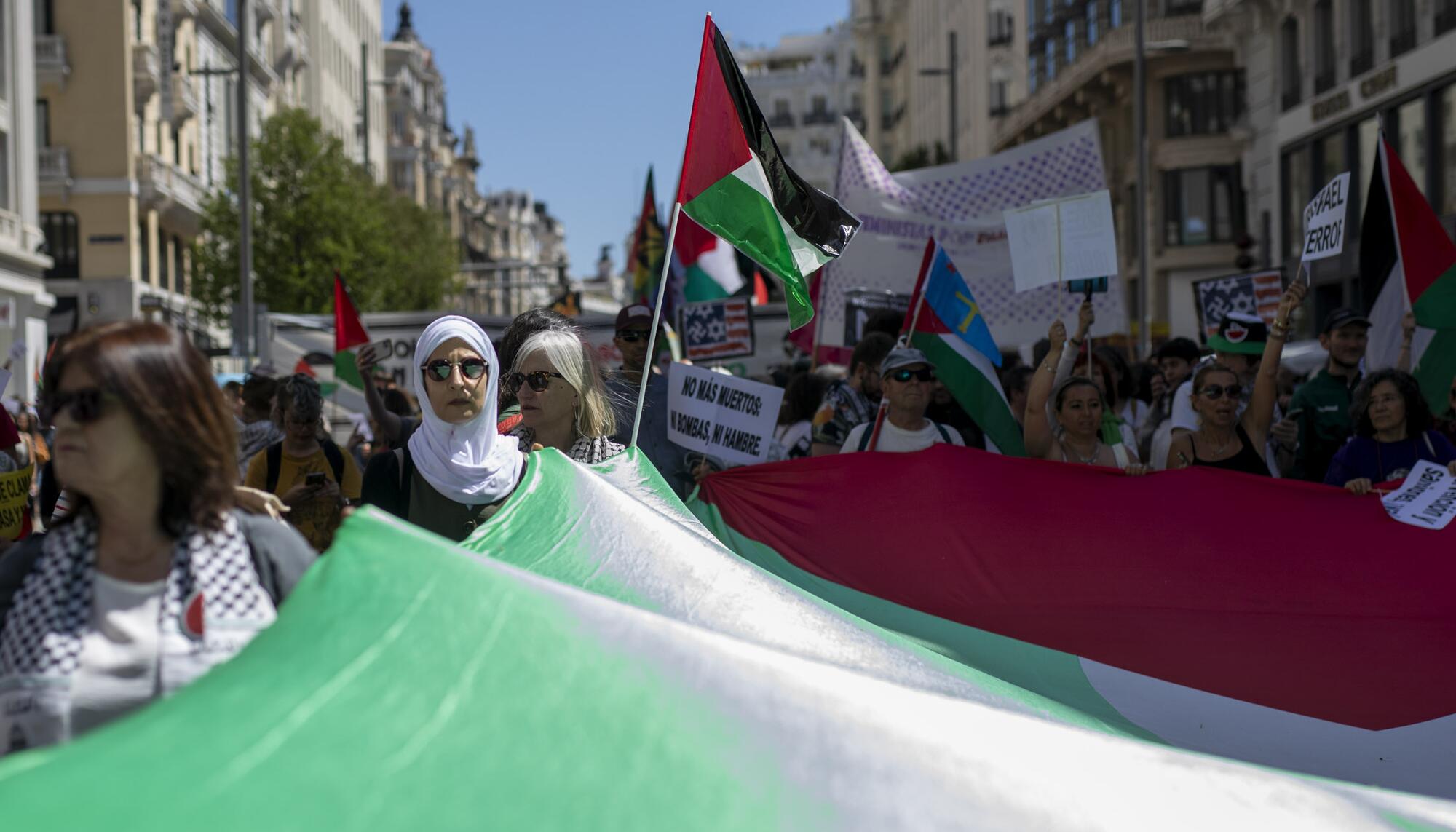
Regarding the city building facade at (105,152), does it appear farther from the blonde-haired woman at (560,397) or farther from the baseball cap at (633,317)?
the blonde-haired woman at (560,397)

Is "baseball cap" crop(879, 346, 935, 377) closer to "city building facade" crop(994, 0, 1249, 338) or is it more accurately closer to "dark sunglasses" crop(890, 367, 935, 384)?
"dark sunglasses" crop(890, 367, 935, 384)

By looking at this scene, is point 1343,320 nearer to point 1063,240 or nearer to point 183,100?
point 1063,240

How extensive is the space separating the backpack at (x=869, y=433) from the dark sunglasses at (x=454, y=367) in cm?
304

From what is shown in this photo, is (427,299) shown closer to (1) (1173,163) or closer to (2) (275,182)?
(2) (275,182)

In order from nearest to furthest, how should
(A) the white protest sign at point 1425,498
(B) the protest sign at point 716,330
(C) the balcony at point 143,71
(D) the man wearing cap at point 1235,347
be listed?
(A) the white protest sign at point 1425,498 < (D) the man wearing cap at point 1235,347 < (B) the protest sign at point 716,330 < (C) the balcony at point 143,71

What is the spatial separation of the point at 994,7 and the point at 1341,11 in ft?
121

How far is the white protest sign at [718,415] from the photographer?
7.46 meters

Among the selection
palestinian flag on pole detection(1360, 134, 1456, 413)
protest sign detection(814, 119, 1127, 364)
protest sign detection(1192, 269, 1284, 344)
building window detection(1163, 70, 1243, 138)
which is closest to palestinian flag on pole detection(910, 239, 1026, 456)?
palestinian flag on pole detection(1360, 134, 1456, 413)

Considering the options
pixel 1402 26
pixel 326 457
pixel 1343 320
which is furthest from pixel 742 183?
pixel 1402 26

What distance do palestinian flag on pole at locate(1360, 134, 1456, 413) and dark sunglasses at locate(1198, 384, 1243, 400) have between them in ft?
8.07

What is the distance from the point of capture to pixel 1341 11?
1187 inches

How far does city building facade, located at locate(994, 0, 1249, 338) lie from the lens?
39844 millimetres

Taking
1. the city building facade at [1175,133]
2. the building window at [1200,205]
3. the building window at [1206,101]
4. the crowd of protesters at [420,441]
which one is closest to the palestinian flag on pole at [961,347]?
the crowd of protesters at [420,441]

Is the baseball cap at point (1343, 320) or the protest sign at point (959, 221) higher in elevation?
the protest sign at point (959, 221)
